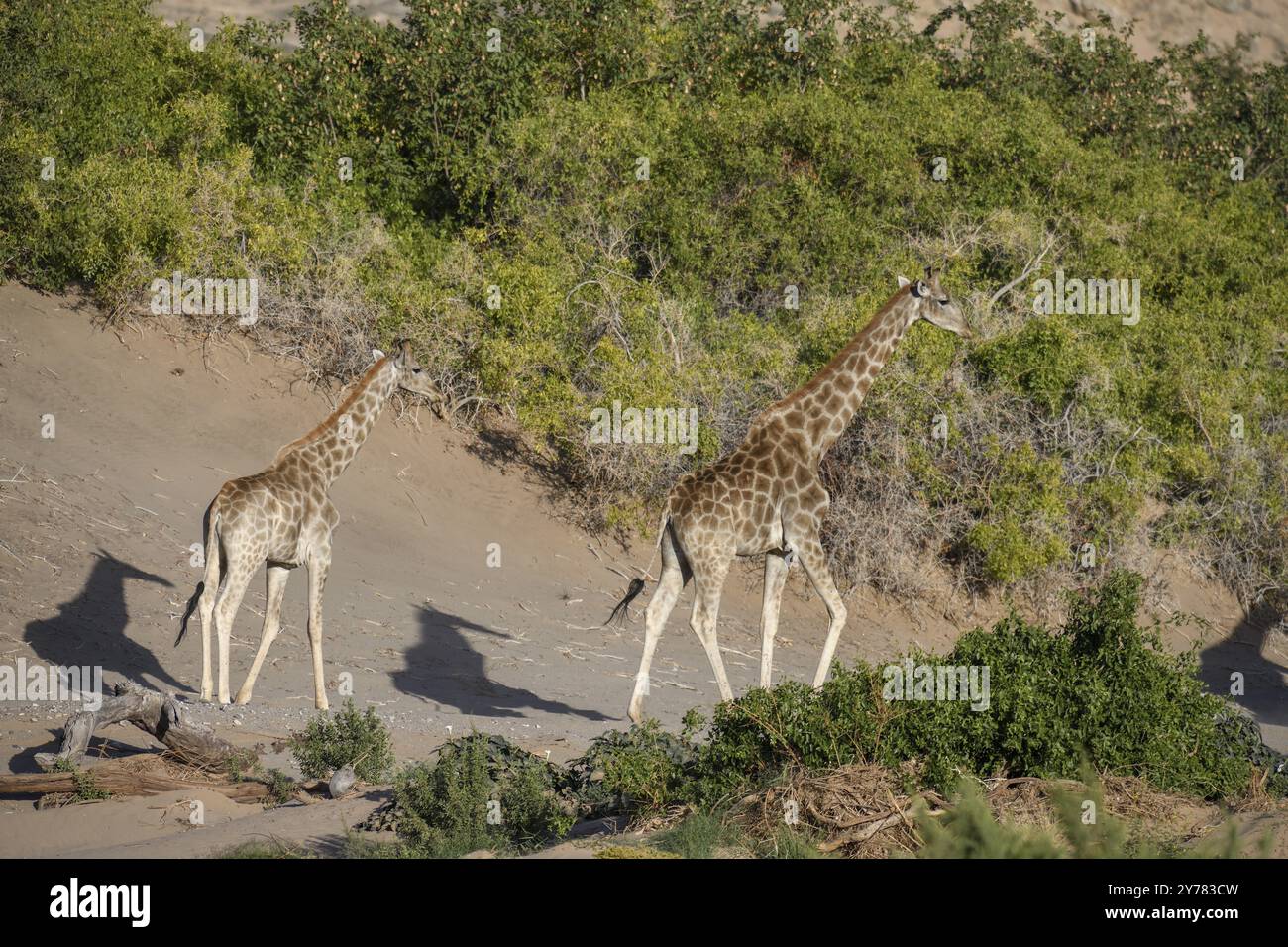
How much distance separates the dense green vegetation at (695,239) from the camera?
19562 mm

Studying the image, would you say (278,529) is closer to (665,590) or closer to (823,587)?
(665,590)

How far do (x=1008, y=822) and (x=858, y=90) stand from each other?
2128 centimetres

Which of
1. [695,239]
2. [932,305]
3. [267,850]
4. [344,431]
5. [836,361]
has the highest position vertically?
[695,239]

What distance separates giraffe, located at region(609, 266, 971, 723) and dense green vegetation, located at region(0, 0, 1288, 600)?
641cm

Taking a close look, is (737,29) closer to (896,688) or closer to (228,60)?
(228,60)

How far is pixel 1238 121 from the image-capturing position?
33.1 m

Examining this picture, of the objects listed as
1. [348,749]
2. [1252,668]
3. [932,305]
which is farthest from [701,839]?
[1252,668]

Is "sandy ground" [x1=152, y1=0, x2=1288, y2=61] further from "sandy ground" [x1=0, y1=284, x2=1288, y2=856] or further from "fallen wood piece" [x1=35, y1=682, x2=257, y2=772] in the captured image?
"fallen wood piece" [x1=35, y1=682, x2=257, y2=772]

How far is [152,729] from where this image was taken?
10.0 meters

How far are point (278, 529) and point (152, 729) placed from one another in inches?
104

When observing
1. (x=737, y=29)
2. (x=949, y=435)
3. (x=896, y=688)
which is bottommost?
(x=896, y=688)

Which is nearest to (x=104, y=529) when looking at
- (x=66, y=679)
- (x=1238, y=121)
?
(x=66, y=679)

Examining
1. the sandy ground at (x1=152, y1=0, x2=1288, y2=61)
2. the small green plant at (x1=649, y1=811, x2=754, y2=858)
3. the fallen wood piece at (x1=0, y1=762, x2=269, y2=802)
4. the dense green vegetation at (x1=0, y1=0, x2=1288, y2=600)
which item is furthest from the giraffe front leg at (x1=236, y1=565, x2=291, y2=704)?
the sandy ground at (x1=152, y1=0, x2=1288, y2=61)

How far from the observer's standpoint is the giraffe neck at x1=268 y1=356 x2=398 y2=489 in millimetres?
13008
